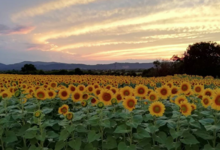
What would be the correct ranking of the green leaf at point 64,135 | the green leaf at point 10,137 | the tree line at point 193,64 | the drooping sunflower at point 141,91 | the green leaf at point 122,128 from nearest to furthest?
the green leaf at point 122,128 → the green leaf at point 64,135 → the green leaf at point 10,137 → the drooping sunflower at point 141,91 → the tree line at point 193,64

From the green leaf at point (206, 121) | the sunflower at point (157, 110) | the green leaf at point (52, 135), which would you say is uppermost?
the sunflower at point (157, 110)

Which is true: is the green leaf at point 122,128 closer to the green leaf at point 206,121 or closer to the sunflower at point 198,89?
the green leaf at point 206,121

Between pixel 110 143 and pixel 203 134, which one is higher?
pixel 203 134

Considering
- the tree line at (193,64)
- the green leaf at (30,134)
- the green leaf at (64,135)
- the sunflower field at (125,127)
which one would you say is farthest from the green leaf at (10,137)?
the tree line at (193,64)

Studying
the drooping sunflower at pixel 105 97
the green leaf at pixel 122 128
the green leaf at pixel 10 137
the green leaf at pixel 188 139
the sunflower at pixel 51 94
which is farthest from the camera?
the sunflower at pixel 51 94

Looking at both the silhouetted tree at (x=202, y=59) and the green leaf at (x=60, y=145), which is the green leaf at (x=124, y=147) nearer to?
the green leaf at (x=60, y=145)

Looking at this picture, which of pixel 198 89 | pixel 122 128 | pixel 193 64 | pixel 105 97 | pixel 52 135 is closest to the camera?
pixel 122 128

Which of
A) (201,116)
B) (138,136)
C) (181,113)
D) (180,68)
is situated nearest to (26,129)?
(138,136)

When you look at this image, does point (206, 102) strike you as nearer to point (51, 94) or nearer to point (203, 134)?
point (203, 134)

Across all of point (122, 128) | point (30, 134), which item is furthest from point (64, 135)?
point (122, 128)

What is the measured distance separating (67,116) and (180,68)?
1231 inches

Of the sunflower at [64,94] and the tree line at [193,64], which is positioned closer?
the sunflower at [64,94]

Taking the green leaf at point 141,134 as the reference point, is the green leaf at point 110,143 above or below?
below

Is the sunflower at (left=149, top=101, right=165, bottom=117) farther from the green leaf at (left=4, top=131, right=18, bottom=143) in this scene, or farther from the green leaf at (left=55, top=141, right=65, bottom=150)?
the green leaf at (left=4, top=131, right=18, bottom=143)
